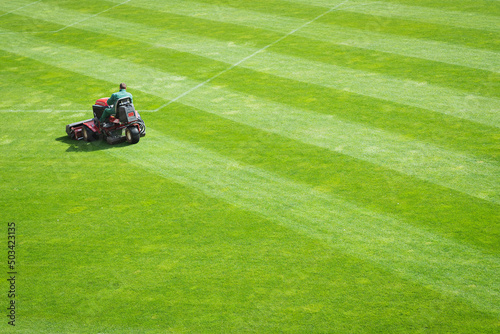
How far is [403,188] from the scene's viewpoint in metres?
11.9

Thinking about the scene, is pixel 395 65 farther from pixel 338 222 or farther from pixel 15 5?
pixel 15 5

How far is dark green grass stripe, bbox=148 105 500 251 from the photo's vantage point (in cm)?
1068

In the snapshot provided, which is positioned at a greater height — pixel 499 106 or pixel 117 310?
pixel 499 106

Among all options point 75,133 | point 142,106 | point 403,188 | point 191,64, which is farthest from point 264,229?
point 191,64

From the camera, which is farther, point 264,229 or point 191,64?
point 191,64

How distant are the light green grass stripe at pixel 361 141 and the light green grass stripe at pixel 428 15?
10.3 m

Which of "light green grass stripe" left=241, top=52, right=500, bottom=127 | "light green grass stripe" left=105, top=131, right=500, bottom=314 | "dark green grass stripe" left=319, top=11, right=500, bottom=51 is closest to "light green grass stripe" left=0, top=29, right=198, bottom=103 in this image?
"light green grass stripe" left=241, top=52, right=500, bottom=127

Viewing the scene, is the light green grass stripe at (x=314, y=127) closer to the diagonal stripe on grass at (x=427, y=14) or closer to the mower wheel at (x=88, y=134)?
the mower wheel at (x=88, y=134)

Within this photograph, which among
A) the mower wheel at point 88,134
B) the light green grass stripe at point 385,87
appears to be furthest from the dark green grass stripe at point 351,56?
the mower wheel at point 88,134

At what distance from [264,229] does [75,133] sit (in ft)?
22.1

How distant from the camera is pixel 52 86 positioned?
18844mm

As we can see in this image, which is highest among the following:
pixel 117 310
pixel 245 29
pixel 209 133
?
pixel 245 29

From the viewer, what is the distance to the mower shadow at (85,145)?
1439 centimetres

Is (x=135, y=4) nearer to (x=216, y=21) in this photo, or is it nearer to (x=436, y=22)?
(x=216, y=21)
